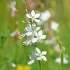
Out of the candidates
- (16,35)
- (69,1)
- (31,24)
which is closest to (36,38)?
(31,24)

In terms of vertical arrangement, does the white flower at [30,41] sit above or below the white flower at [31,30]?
below

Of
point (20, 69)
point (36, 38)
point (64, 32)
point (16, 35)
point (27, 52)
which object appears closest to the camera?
point (36, 38)

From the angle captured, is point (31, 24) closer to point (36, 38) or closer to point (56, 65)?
point (36, 38)

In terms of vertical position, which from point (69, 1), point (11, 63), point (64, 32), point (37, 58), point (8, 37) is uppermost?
point (69, 1)

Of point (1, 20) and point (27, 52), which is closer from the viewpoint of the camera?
point (27, 52)

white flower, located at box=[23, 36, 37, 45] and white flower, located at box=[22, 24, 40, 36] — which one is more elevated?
white flower, located at box=[22, 24, 40, 36]

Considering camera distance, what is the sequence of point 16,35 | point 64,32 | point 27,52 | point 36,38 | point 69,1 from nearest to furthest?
point 36,38 → point 16,35 → point 27,52 → point 64,32 → point 69,1

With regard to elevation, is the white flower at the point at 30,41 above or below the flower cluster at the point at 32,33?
below

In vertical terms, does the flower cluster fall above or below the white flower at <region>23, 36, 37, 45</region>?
above

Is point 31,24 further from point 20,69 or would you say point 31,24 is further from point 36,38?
point 20,69

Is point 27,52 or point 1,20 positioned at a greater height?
point 1,20
